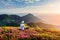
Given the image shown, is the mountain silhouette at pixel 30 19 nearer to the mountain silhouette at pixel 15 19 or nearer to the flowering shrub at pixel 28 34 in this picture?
the mountain silhouette at pixel 15 19

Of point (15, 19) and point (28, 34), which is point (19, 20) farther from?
point (28, 34)

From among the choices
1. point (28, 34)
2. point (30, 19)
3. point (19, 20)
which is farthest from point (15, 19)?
point (28, 34)

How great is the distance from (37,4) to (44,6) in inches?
5.6

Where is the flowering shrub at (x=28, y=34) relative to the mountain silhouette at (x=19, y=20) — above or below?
below

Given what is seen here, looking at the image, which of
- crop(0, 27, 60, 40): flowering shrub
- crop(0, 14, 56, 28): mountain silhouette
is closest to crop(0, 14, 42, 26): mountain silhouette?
crop(0, 14, 56, 28): mountain silhouette

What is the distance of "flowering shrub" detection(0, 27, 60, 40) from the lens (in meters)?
3.73

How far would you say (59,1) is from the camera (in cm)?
391

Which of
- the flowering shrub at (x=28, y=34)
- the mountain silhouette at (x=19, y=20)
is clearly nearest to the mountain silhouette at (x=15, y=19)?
the mountain silhouette at (x=19, y=20)

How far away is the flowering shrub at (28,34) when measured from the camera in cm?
373

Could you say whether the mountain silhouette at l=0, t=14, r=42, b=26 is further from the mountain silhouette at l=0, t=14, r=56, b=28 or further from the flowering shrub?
the flowering shrub

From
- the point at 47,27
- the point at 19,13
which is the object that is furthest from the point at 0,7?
the point at 47,27

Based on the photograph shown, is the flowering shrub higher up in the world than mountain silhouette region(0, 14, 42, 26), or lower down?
lower down

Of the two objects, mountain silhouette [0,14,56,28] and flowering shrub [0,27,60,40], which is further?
mountain silhouette [0,14,56,28]

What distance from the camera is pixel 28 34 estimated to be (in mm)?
3834
